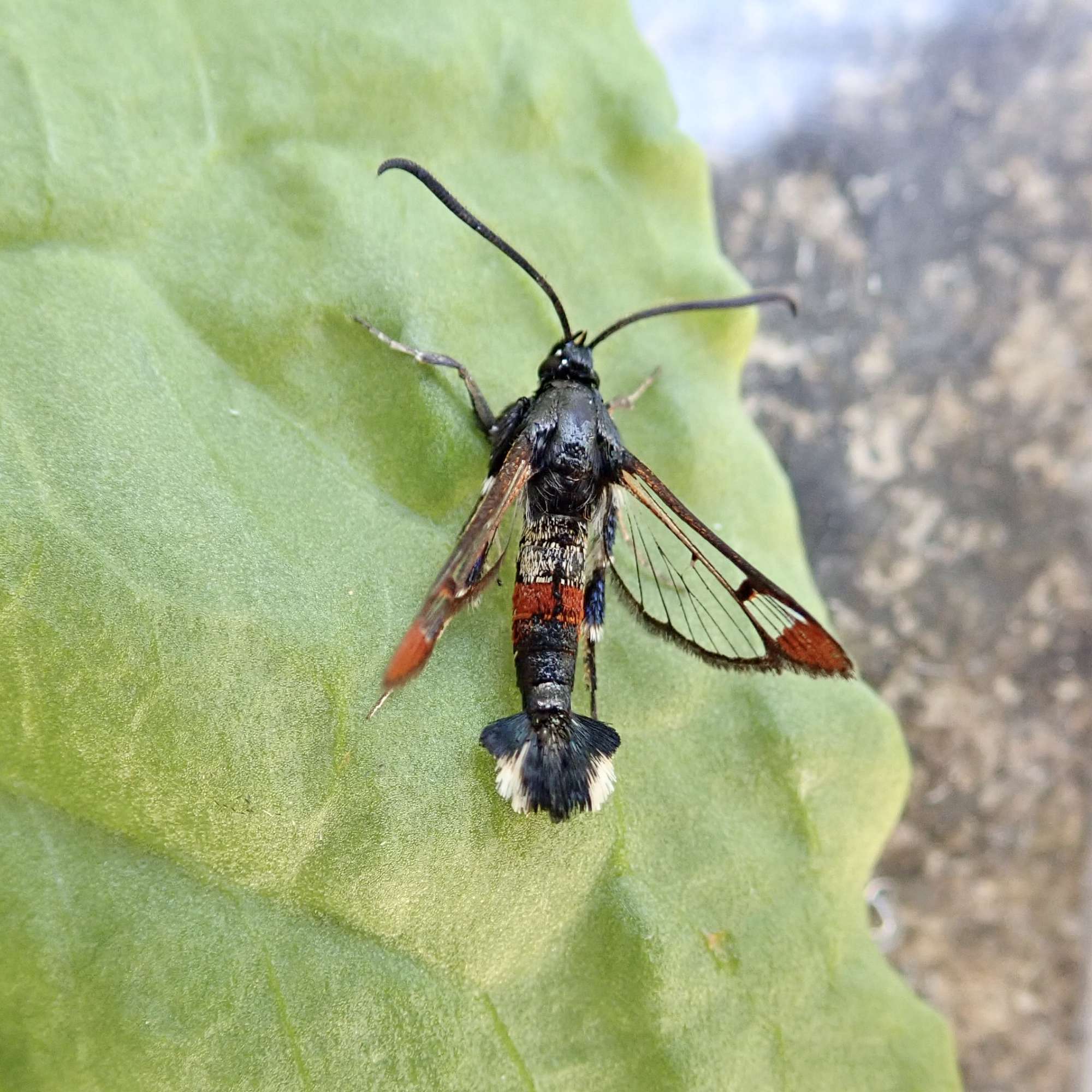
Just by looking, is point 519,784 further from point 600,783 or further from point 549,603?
point 549,603

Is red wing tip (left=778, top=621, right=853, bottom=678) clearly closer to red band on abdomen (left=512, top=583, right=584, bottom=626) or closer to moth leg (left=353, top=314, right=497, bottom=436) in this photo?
red band on abdomen (left=512, top=583, right=584, bottom=626)

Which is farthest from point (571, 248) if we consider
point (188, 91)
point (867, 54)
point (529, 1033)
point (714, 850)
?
point (867, 54)

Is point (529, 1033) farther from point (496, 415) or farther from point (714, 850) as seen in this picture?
point (496, 415)

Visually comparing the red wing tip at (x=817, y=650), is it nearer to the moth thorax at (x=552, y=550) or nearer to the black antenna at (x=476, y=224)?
the moth thorax at (x=552, y=550)

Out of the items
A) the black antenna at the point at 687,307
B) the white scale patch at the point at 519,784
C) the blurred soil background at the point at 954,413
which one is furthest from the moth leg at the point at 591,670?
the blurred soil background at the point at 954,413

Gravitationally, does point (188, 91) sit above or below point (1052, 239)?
below
